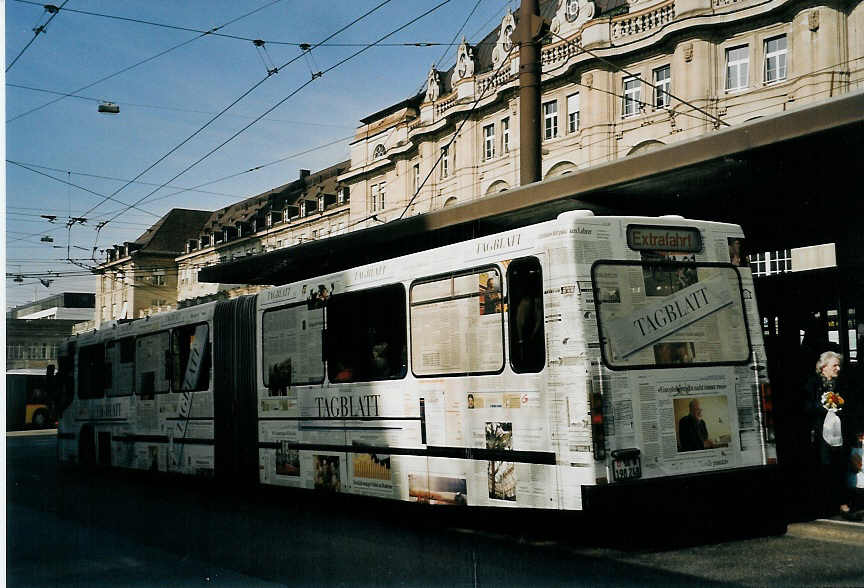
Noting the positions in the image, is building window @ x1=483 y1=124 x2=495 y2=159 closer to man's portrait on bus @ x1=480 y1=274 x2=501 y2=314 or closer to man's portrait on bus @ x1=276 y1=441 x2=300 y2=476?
man's portrait on bus @ x1=276 y1=441 x2=300 y2=476

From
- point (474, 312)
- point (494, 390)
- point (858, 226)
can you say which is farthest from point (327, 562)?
point (858, 226)

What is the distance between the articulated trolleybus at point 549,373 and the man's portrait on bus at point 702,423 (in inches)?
0.5

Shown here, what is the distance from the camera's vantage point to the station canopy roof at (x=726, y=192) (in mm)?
9484

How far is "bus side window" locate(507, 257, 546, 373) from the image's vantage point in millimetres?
8406

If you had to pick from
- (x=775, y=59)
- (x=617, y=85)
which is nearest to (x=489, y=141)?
(x=617, y=85)

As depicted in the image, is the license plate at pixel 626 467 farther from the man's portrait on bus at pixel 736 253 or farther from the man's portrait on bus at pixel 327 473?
the man's portrait on bus at pixel 327 473

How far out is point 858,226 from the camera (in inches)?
515

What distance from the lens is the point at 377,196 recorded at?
53438 millimetres

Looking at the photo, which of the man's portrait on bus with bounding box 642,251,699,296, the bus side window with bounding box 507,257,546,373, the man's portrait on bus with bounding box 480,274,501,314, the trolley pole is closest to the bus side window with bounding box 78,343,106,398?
the trolley pole

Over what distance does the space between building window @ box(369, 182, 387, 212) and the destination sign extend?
144 ft

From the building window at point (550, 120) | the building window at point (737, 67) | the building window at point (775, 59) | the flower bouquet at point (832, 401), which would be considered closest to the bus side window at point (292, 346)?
the flower bouquet at point (832, 401)

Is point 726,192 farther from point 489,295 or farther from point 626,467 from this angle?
point 626,467

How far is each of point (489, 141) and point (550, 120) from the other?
3828mm

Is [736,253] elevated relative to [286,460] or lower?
elevated
